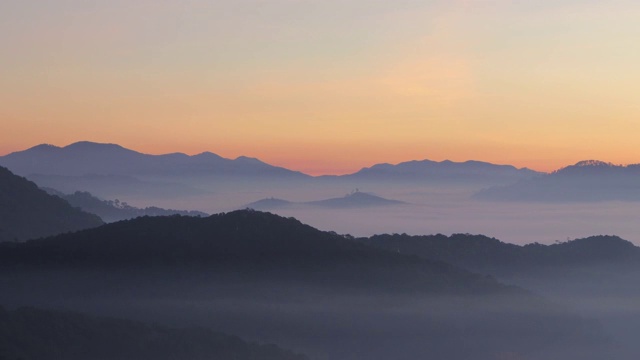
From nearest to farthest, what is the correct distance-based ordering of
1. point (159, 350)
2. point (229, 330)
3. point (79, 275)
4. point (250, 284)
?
Result: 1. point (159, 350)
2. point (229, 330)
3. point (79, 275)
4. point (250, 284)

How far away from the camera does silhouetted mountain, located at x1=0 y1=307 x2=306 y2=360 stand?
120m

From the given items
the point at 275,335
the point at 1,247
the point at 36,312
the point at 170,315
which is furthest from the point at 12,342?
the point at 1,247

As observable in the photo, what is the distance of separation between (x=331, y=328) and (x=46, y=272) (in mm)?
52636

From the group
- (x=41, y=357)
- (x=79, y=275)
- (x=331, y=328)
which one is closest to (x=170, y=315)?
(x=79, y=275)

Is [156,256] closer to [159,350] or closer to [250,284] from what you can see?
[250,284]

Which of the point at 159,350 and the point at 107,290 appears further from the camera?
the point at 107,290

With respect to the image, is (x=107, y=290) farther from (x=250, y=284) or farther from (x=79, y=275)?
(x=250, y=284)

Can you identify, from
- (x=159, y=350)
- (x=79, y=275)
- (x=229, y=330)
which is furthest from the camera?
(x=79, y=275)

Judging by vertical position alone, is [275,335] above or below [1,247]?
below

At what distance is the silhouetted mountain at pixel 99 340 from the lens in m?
120

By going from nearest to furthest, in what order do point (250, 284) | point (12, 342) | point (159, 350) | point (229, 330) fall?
point (12, 342)
point (159, 350)
point (229, 330)
point (250, 284)

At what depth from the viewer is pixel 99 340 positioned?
128 m

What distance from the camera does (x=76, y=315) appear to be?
438 feet

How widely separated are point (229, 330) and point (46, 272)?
120 ft
